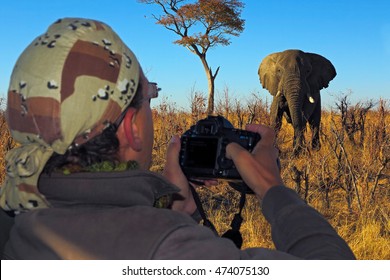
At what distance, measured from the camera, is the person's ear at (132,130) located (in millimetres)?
1124

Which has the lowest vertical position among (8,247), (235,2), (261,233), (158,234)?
(261,233)

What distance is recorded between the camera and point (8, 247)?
114 cm

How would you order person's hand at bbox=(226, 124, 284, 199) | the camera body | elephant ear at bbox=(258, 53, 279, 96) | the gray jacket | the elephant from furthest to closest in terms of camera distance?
elephant ear at bbox=(258, 53, 279, 96) < the elephant < the camera body < person's hand at bbox=(226, 124, 284, 199) < the gray jacket

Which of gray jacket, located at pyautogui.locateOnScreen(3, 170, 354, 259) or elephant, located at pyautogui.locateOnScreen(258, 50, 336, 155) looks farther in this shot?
elephant, located at pyautogui.locateOnScreen(258, 50, 336, 155)

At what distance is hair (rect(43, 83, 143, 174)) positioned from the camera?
108cm

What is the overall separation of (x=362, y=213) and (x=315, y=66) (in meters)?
9.44

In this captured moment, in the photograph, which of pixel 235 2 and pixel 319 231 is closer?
pixel 319 231

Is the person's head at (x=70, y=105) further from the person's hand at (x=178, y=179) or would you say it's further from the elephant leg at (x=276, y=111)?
the elephant leg at (x=276, y=111)

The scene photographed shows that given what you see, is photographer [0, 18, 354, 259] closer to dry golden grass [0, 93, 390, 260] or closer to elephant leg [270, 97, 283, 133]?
dry golden grass [0, 93, 390, 260]

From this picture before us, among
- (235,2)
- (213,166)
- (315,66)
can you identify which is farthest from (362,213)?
(235,2)

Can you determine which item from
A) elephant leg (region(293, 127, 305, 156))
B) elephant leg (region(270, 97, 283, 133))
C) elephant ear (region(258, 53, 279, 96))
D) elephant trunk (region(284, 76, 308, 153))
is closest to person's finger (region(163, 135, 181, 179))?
elephant leg (region(293, 127, 305, 156))

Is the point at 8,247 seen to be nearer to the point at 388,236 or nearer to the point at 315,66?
the point at 388,236

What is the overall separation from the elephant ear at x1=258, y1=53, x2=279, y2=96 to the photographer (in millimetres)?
12199

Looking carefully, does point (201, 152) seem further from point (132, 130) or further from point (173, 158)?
point (132, 130)
